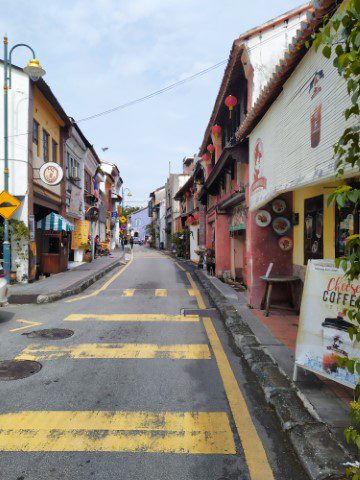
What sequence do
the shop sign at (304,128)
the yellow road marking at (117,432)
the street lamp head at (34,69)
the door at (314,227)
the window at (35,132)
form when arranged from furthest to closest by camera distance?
the window at (35,132), the street lamp head at (34,69), the door at (314,227), the shop sign at (304,128), the yellow road marking at (117,432)

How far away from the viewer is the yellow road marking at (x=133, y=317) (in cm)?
833

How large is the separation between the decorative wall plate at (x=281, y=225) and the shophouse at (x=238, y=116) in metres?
1.88

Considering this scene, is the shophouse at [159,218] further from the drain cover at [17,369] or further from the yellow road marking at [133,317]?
the drain cover at [17,369]

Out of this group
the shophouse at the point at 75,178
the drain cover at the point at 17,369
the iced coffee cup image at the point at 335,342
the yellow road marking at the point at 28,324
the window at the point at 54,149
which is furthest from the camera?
the shophouse at the point at 75,178

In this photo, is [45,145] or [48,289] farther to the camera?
[45,145]

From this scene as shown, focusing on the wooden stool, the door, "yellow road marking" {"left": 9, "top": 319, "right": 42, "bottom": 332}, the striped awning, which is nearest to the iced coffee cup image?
the door

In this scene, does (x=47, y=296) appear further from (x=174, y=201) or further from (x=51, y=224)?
(x=174, y=201)

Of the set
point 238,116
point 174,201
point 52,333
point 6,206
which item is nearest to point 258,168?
point 52,333

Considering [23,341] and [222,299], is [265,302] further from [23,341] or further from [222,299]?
[23,341]

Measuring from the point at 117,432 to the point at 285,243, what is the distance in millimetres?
6569

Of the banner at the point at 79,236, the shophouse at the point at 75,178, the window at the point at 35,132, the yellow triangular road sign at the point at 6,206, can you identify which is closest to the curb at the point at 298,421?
the yellow triangular road sign at the point at 6,206

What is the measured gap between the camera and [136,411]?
395 cm

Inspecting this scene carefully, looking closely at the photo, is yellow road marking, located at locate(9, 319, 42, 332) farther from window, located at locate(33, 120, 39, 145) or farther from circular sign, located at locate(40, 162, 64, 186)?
window, located at locate(33, 120, 39, 145)

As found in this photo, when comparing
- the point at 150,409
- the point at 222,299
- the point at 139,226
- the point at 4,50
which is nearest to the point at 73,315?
the point at 222,299
